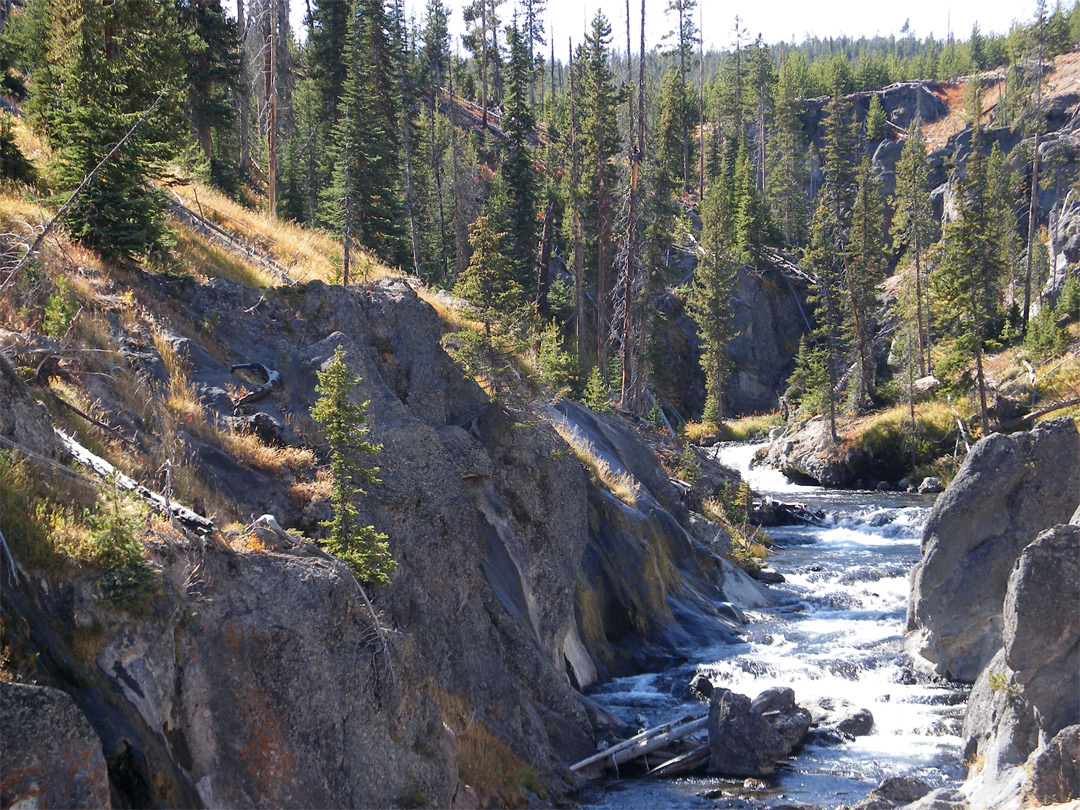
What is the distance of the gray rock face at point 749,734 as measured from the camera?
12898 millimetres

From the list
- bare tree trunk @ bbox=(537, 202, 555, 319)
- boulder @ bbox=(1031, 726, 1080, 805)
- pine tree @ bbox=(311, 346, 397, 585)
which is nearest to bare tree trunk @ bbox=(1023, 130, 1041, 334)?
bare tree trunk @ bbox=(537, 202, 555, 319)

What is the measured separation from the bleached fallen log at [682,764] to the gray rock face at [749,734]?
0.41 feet

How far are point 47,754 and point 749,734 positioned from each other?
1058 cm

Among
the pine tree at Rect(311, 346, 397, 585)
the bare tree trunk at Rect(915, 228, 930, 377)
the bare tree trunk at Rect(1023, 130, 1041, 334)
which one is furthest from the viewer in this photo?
the bare tree trunk at Rect(1023, 130, 1041, 334)

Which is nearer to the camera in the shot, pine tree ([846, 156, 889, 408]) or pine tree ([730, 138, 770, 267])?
pine tree ([846, 156, 889, 408])

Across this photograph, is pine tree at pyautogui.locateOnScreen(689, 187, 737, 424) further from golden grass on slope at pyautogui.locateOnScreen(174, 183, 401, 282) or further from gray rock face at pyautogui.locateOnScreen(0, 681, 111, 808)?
gray rock face at pyautogui.locateOnScreen(0, 681, 111, 808)

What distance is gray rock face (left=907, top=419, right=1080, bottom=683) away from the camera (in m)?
15.9

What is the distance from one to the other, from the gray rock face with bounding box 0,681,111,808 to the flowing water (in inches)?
321

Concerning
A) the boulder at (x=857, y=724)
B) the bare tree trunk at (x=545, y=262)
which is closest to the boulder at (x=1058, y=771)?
the boulder at (x=857, y=724)

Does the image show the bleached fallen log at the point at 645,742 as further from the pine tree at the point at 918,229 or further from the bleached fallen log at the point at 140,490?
the pine tree at the point at 918,229

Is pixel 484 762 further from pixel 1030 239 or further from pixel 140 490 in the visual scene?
pixel 1030 239

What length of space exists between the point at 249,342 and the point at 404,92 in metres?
45.6

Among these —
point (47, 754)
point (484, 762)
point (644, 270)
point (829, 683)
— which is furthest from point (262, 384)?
point (644, 270)

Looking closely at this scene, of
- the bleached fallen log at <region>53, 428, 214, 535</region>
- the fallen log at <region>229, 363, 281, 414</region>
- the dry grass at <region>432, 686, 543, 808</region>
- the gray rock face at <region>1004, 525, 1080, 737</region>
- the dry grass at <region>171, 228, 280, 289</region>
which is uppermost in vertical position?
the dry grass at <region>171, 228, 280, 289</region>
